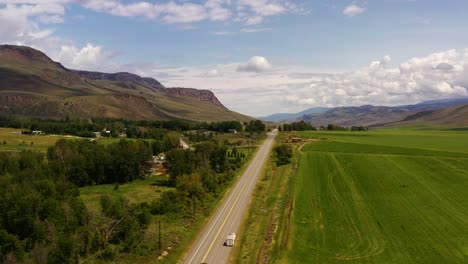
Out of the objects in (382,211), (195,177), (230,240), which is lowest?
(230,240)

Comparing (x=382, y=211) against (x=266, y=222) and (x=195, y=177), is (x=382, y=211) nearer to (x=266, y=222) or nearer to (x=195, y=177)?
(x=266, y=222)

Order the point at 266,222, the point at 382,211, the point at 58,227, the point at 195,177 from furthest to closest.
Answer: the point at 195,177, the point at 382,211, the point at 266,222, the point at 58,227

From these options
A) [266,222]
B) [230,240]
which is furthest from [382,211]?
[230,240]

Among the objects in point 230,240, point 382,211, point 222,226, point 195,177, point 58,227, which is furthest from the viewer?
point 195,177

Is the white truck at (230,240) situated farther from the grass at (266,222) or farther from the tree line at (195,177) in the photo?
the tree line at (195,177)

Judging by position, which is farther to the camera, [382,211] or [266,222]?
[382,211]

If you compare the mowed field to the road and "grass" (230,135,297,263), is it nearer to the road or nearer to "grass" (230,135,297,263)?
"grass" (230,135,297,263)

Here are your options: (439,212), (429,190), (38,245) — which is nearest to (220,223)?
(38,245)
